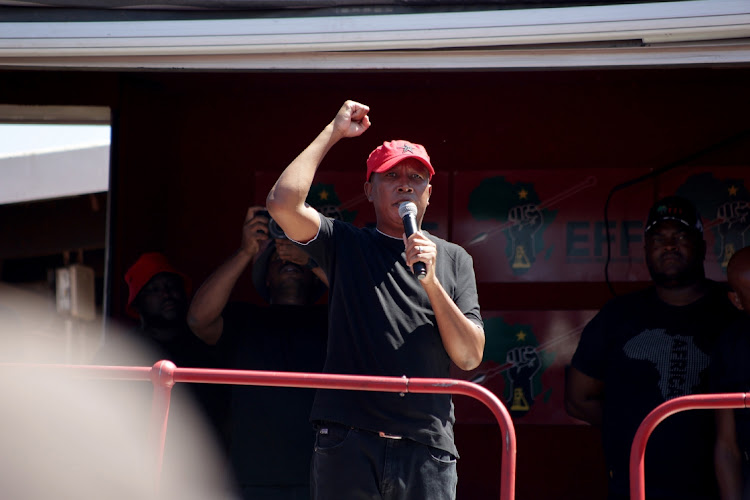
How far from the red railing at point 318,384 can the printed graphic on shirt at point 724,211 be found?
2.63 meters

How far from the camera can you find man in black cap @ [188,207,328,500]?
364 cm

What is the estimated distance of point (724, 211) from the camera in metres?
4.68

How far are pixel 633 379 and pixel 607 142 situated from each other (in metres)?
1.73

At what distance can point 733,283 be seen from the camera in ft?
10.7

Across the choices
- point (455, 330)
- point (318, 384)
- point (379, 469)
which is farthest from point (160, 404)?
point (455, 330)

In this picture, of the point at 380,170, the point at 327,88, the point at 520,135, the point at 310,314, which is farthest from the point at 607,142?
the point at 380,170

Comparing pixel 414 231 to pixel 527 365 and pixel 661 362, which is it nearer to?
pixel 661 362

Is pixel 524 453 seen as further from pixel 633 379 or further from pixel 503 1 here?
pixel 503 1

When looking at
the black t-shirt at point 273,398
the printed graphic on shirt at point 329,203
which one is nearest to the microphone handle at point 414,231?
the black t-shirt at point 273,398

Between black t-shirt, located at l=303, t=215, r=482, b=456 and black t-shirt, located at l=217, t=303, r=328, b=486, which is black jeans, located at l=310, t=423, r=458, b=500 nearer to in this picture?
black t-shirt, located at l=303, t=215, r=482, b=456

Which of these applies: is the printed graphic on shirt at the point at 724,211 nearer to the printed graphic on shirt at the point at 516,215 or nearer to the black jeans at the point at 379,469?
the printed graphic on shirt at the point at 516,215

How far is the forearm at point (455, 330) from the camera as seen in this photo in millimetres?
2574

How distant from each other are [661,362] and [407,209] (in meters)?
1.44

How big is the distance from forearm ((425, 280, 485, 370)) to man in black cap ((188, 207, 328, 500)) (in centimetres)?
115
